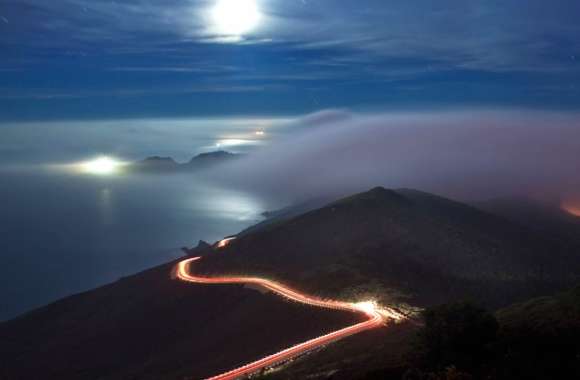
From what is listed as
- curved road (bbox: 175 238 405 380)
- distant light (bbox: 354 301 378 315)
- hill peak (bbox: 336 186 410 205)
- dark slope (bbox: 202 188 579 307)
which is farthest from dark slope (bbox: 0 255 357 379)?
hill peak (bbox: 336 186 410 205)

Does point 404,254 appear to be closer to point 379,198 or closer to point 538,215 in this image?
point 379,198

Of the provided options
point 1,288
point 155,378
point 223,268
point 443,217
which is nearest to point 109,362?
point 155,378

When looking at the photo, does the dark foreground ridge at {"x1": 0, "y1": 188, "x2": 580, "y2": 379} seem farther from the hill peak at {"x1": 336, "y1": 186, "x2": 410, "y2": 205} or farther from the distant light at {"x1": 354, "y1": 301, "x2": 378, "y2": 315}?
the distant light at {"x1": 354, "y1": 301, "x2": 378, "y2": 315}

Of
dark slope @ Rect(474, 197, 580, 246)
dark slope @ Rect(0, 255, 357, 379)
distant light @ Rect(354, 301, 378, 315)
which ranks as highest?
distant light @ Rect(354, 301, 378, 315)

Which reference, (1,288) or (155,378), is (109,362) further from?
(1,288)

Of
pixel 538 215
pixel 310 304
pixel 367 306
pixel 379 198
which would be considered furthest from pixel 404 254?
pixel 538 215

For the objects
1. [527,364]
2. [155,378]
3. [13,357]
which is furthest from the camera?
[13,357]
